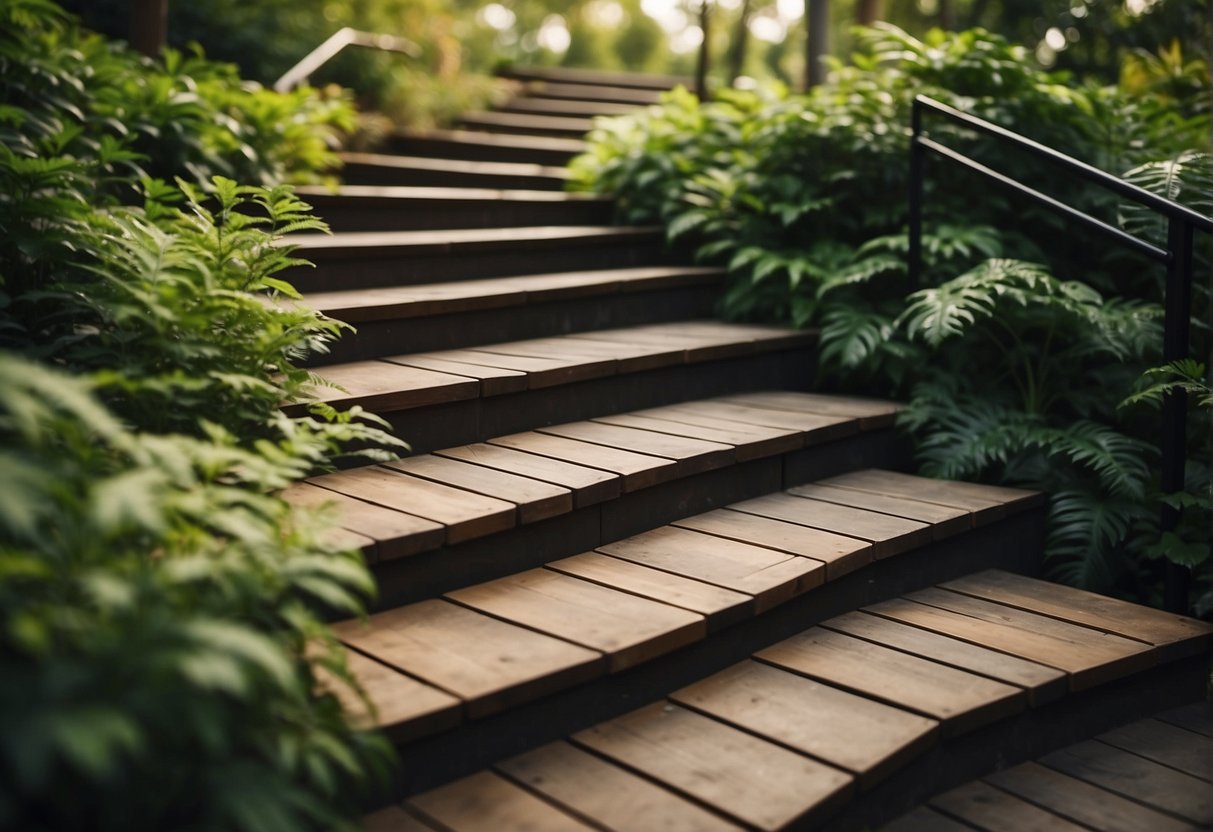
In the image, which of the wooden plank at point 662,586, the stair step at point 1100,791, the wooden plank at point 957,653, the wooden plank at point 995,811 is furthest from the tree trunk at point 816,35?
the wooden plank at point 995,811

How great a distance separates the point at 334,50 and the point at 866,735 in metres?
6.25

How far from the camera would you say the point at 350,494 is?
2.78 meters

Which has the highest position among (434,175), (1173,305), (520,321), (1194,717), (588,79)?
(588,79)

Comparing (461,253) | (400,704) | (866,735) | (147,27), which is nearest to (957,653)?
(866,735)

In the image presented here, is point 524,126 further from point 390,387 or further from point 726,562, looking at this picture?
point 726,562

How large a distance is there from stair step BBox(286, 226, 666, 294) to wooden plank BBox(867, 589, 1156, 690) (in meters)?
2.29

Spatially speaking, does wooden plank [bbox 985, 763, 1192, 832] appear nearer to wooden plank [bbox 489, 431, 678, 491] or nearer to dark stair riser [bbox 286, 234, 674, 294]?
wooden plank [bbox 489, 431, 678, 491]

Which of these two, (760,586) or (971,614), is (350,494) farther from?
(971,614)

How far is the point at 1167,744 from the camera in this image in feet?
9.12

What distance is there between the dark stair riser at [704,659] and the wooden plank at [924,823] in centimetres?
20

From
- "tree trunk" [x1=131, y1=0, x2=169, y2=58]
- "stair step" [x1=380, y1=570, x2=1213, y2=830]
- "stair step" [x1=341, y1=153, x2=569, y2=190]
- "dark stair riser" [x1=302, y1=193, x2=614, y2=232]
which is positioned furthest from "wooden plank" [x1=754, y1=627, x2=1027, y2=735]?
"tree trunk" [x1=131, y1=0, x2=169, y2=58]

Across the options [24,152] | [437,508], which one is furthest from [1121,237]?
[24,152]

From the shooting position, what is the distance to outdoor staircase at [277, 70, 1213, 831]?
2.19 m

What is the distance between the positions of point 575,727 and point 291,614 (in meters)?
0.83
